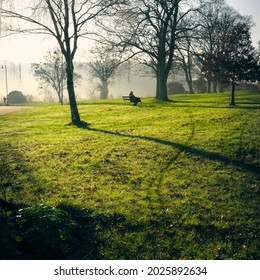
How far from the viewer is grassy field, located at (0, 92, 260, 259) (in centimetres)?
526

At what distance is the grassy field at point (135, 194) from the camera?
526 cm

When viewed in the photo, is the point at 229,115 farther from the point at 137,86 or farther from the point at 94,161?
the point at 137,86

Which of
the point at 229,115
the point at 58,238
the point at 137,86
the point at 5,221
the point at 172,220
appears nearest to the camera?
the point at 5,221

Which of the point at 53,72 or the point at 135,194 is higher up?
the point at 53,72

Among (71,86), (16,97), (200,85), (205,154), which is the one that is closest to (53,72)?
(16,97)

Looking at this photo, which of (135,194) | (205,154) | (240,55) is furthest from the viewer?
(240,55)

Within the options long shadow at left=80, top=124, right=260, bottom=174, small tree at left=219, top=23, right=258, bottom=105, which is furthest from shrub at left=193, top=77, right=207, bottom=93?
long shadow at left=80, top=124, right=260, bottom=174

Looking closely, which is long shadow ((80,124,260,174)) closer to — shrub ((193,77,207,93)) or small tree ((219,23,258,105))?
small tree ((219,23,258,105))

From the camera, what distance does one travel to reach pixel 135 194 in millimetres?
7488

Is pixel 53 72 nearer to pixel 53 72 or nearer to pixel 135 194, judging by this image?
pixel 53 72

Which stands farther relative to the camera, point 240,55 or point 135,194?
point 240,55

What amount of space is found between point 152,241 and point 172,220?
869mm

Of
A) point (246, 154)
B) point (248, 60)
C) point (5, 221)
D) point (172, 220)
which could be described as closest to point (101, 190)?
point (172, 220)
